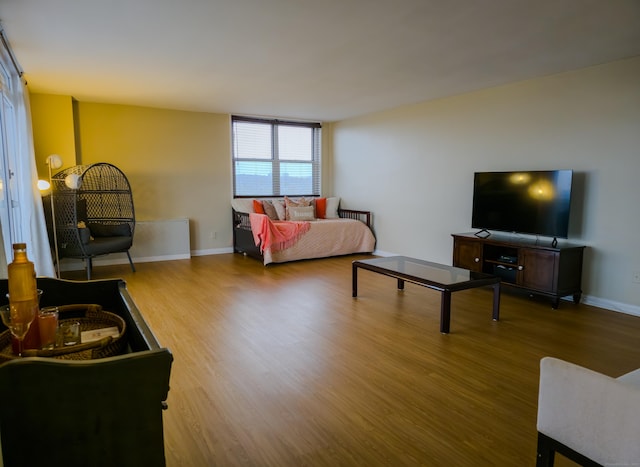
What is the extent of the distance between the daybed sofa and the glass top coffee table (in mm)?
1950

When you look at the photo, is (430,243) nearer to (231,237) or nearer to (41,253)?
(231,237)

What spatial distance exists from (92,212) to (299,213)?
9.74 ft

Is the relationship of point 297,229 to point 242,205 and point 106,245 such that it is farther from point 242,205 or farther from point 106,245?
point 106,245

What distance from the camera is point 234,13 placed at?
2.63 m

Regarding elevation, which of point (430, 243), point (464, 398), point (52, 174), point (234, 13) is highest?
point (234, 13)

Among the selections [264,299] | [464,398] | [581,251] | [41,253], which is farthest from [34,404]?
[581,251]

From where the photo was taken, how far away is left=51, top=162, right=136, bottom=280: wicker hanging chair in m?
Result: 4.72

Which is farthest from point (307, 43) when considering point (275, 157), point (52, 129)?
point (275, 157)

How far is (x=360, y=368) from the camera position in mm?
2541

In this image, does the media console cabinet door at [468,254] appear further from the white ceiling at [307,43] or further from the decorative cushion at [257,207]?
the decorative cushion at [257,207]

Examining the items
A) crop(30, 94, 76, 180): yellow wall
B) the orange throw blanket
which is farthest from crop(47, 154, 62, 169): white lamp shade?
the orange throw blanket

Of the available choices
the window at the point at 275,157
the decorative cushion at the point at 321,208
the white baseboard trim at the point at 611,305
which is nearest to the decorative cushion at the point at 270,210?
the window at the point at 275,157

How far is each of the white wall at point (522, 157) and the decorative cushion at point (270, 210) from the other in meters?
1.49

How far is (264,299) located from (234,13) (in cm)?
253
